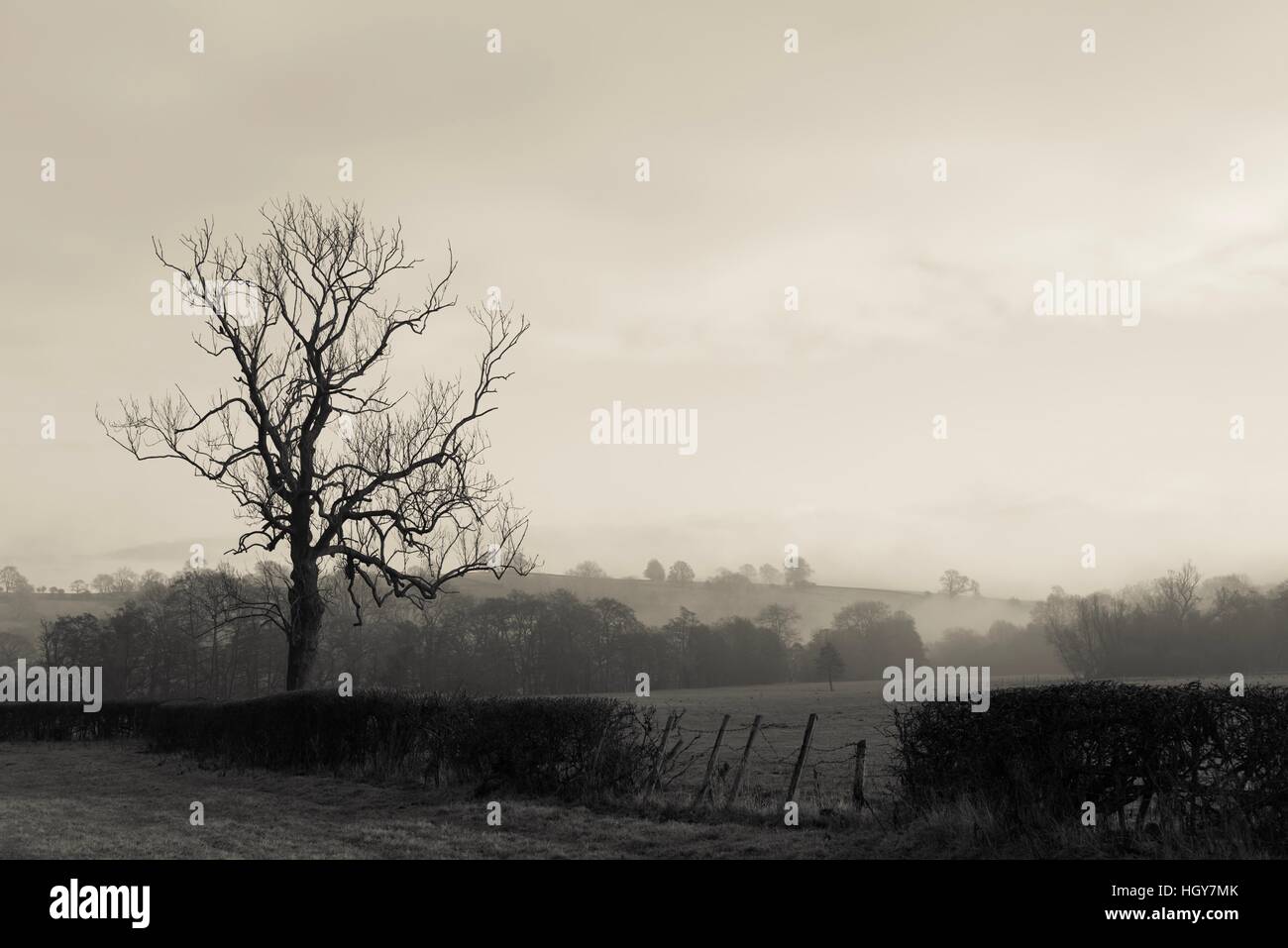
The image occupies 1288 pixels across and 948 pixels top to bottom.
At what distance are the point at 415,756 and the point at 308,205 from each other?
52.4ft

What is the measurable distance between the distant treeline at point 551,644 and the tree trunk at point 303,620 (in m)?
40.6

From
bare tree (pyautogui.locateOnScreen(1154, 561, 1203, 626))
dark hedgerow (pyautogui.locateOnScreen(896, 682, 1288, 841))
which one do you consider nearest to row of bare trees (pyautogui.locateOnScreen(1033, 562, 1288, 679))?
bare tree (pyautogui.locateOnScreen(1154, 561, 1203, 626))

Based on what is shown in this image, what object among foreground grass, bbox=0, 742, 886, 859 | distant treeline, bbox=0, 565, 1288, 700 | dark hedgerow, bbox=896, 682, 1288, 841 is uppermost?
dark hedgerow, bbox=896, 682, 1288, 841

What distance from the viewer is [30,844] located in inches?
453

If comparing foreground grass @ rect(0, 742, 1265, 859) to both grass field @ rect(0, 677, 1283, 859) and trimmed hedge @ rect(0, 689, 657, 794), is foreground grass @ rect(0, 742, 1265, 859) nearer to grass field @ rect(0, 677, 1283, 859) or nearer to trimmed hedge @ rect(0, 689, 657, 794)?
grass field @ rect(0, 677, 1283, 859)

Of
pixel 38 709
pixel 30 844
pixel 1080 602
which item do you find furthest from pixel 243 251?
pixel 1080 602

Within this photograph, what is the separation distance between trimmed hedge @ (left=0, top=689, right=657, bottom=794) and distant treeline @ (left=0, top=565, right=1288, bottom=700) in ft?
142

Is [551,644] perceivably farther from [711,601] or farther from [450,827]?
[450,827]

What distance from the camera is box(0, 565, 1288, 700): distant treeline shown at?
74.4 metres

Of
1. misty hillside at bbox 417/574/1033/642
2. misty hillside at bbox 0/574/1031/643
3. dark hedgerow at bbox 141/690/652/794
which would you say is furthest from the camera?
misty hillside at bbox 417/574/1033/642

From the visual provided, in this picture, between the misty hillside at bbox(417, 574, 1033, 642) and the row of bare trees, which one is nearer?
the row of bare trees

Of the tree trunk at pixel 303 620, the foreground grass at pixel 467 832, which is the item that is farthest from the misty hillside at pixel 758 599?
the foreground grass at pixel 467 832

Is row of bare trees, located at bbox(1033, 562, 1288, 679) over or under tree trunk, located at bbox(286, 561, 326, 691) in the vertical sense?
under

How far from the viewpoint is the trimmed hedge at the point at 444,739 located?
52.3ft
